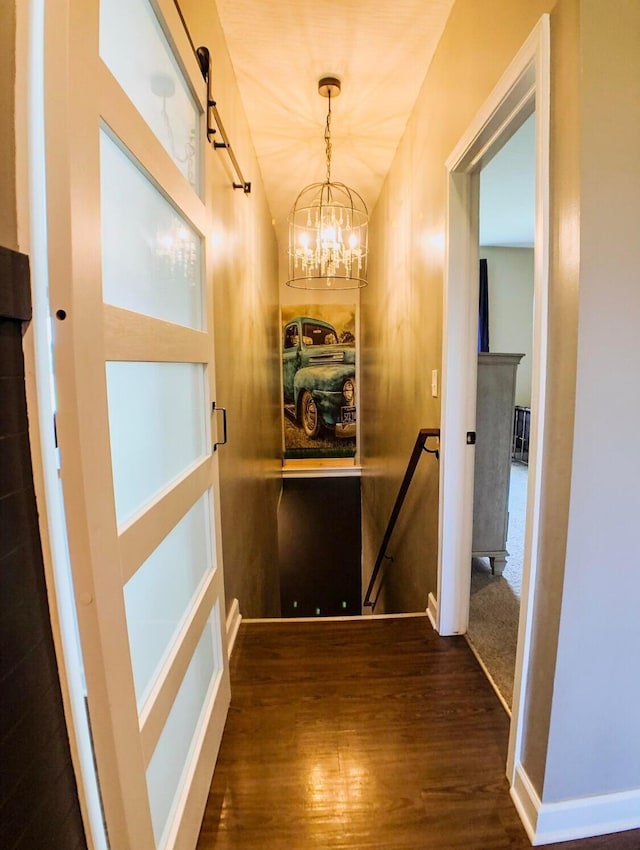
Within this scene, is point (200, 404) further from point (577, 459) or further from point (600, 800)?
point (600, 800)

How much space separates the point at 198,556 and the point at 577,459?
46.8 inches

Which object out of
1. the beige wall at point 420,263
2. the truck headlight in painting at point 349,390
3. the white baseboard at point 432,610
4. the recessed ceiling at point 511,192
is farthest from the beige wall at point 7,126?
the truck headlight in painting at point 349,390

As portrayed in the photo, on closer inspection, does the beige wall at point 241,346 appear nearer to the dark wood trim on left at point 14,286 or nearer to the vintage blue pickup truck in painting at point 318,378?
the dark wood trim on left at point 14,286

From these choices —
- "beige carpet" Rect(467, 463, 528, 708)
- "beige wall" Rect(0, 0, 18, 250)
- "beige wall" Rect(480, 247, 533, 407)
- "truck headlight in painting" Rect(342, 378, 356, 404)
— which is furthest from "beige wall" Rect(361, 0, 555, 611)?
"beige wall" Rect(480, 247, 533, 407)

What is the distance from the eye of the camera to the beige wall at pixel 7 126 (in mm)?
595

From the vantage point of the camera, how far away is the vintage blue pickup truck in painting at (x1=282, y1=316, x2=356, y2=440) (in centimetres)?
578

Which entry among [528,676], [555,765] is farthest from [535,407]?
[555,765]

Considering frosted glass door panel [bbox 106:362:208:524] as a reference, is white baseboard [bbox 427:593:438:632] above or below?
below

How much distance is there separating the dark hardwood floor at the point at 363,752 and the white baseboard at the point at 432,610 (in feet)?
0.31

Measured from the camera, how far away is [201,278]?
1.50 meters

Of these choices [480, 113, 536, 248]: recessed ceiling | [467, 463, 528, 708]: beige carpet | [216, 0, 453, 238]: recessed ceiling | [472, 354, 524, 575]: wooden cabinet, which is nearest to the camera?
[216, 0, 453, 238]: recessed ceiling

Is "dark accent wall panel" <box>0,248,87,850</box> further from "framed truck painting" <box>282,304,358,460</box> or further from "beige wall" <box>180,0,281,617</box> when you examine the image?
"framed truck painting" <box>282,304,358,460</box>

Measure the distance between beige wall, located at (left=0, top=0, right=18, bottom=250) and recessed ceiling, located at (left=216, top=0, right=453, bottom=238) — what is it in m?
1.69

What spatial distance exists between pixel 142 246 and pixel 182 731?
4.44 ft
